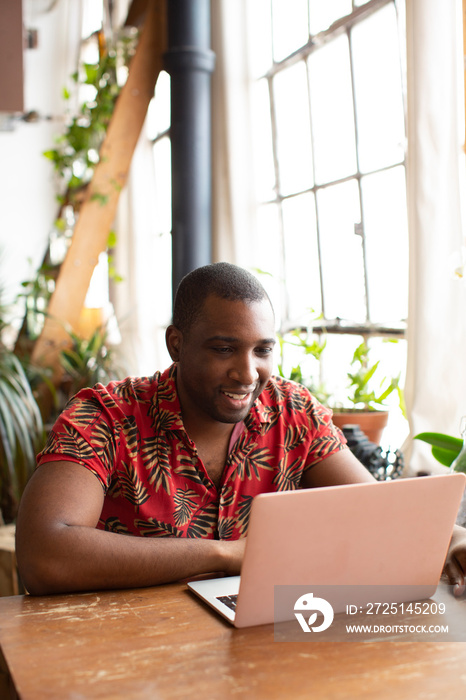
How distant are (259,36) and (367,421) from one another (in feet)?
6.85

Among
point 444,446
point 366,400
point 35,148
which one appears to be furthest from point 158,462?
point 35,148

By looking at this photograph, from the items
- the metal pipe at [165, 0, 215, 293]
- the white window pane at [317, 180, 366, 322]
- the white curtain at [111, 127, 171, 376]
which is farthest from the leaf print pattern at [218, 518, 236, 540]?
the white curtain at [111, 127, 171, 376]

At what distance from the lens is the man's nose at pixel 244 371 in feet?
5.02

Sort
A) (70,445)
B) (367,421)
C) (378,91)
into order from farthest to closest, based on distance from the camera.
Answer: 1. (378,91)
2. (367,421)
3. (70,445)

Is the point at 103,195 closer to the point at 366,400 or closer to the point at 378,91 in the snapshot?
the point at 378,91

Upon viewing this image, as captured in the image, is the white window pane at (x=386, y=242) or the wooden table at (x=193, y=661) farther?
the white window pane at (x=386, y=242)

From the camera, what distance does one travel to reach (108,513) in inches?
62.7

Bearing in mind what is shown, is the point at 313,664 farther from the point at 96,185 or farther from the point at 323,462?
the point at 96,185

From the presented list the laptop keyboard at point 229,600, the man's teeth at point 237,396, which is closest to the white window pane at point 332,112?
the man's teeth at point 237,396

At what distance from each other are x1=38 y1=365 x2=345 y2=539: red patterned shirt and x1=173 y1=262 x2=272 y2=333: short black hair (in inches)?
6.7

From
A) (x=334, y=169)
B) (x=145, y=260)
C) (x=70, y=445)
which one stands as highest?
(x=334, y=169)

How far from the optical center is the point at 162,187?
15.6 feet

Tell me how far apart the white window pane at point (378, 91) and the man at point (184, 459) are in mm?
1325

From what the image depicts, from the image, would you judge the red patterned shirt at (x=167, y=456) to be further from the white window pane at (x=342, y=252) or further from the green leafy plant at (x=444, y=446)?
the white window pane at (x=342, y=252)
